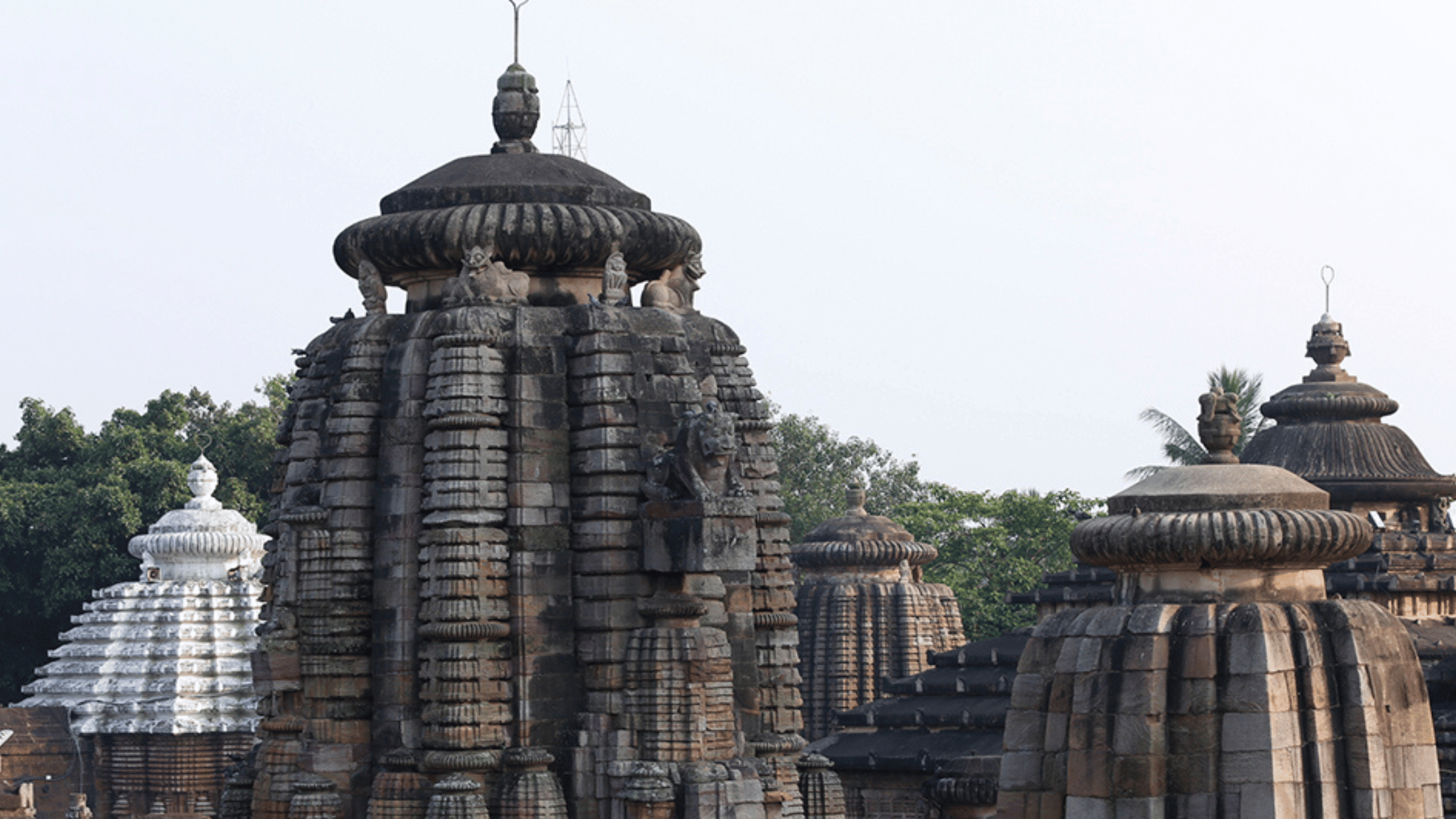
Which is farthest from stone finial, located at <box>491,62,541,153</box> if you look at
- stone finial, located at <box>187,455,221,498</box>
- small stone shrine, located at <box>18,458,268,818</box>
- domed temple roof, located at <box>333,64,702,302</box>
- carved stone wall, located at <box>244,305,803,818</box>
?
stone finial, located at <box>187,455,221,498</box>

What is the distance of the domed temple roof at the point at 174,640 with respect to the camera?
2464 inches

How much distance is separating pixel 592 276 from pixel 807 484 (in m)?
74.5

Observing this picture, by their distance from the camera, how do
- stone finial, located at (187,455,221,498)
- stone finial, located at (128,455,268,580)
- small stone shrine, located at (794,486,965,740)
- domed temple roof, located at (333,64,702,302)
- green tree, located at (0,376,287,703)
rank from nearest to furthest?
domed temple roof, located at (333,64,702,302) → small stone shrine, located at (794,486,965,740) → stone finial, located at (128,455,268,580) → stone finial, located at (187,455,221,498) → green tree, located at (0,376,287,703)

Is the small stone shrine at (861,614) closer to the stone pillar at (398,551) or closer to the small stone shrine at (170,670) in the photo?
the small stone shrine at (170,670)

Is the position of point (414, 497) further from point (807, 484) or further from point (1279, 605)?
point (807, 484)

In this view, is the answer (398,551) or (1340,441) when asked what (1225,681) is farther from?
(1340,441)

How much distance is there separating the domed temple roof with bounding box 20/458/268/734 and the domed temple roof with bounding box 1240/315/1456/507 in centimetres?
2682

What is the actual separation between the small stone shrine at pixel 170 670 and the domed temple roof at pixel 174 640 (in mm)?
23

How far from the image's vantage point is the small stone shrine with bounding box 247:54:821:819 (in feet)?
85.6

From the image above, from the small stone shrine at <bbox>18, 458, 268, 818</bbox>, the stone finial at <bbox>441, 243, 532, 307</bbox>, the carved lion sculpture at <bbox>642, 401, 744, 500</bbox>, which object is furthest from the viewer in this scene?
the small stone shrine at <bbox>18, 458, 268, 818</bbox>

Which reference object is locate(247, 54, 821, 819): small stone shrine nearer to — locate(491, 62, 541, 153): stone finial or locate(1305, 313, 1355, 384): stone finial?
locate(491, 62, 541, 153): stone finial

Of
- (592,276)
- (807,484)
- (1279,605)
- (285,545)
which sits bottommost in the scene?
(1279,605)

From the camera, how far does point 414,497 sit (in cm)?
2702

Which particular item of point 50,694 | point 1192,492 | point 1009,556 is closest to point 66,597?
point 50,694
